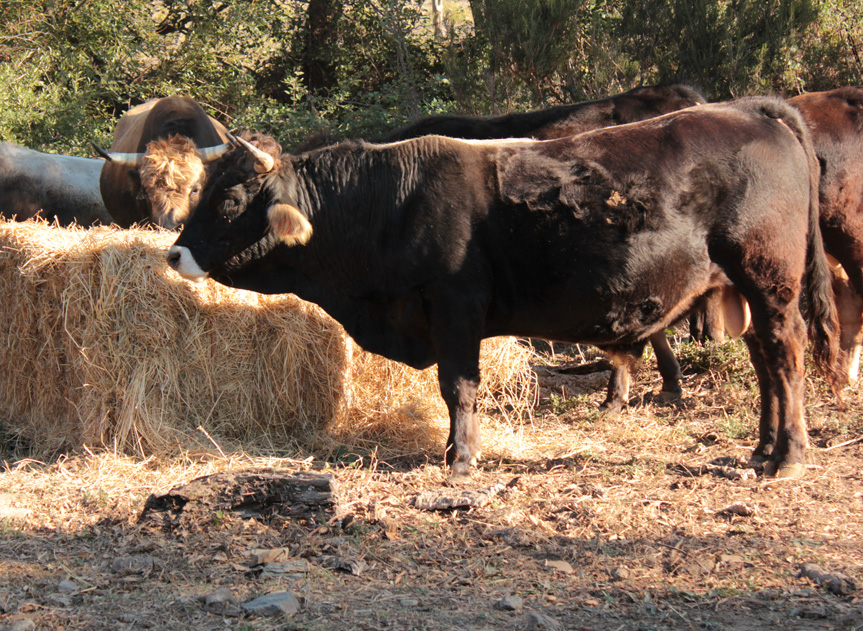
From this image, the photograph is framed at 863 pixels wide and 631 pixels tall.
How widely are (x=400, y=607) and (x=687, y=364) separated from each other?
15.9 feet

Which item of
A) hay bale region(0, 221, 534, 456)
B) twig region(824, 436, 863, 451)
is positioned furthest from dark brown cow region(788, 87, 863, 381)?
hay bale region(0, 221, 534, 456)

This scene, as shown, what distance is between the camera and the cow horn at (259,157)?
500cm

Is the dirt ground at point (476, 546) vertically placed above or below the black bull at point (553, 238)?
below

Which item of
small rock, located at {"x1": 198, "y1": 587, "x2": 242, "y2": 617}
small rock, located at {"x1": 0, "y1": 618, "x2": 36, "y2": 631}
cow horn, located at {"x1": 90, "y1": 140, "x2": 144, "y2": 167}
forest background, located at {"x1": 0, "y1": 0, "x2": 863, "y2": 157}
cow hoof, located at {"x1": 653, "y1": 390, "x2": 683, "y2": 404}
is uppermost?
forest background, located at {"x1": 0, "y1": 0, "x2": 863, "y2": 157}

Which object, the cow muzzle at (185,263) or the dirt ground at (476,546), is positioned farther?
the cow muzzle at (185,263)

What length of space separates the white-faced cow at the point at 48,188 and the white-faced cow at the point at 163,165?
1197 millimetres

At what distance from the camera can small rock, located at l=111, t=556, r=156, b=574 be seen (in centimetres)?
352

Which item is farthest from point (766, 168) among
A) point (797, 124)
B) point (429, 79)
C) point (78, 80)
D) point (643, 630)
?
point (78, 80)

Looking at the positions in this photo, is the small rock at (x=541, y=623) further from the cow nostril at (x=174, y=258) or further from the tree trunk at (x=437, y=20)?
the tree trunk at (x=437, y=20)

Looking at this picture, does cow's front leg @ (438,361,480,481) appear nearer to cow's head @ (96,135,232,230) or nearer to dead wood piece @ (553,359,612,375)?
dead wood piece @ (553,359,612,375)

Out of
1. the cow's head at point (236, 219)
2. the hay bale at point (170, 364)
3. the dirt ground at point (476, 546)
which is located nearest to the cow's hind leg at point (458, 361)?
the dirt ground at point (476, 546)

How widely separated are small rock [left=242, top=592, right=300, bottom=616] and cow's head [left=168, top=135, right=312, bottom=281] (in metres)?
2.49

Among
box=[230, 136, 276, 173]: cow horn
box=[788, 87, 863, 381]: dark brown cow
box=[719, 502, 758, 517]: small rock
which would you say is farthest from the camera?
box=[788, 87, 863, 381]: dark brown cow

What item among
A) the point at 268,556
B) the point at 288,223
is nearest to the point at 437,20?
the point at 288,223
